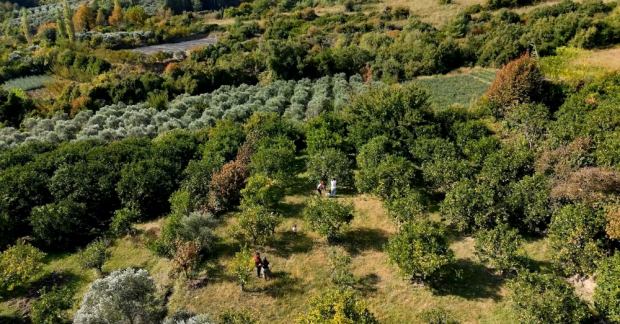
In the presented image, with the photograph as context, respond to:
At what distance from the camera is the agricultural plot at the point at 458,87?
49.1 meters

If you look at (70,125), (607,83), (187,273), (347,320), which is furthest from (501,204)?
(70,125)

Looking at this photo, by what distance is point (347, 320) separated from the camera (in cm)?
1491

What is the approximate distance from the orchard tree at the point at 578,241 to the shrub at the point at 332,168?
43.9 feet

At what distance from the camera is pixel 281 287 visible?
814 inches

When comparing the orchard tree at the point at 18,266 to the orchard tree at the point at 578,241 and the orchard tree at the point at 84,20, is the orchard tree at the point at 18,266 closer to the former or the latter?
the orchard tree at the point at 578,241

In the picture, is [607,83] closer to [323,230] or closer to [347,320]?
[323,230]

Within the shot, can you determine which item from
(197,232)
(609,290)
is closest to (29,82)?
(197,232)

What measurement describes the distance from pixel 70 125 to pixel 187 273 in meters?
32.4

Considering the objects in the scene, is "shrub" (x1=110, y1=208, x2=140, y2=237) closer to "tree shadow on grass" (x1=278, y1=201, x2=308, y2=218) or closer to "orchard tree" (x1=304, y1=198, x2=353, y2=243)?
"tree shadow on grass" (x1=278, y1=201, x2=308, y2=218)

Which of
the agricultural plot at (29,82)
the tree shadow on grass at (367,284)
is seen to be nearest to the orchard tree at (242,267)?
the tree shadow on grass at (367,284)

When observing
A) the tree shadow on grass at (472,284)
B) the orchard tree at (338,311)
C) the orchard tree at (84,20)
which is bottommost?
the tree shadow on grass at (472,284)

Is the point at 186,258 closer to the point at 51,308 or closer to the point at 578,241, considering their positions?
the point at 51,308

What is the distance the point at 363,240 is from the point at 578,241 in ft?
36.5

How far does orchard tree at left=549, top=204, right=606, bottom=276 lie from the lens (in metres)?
18.2
